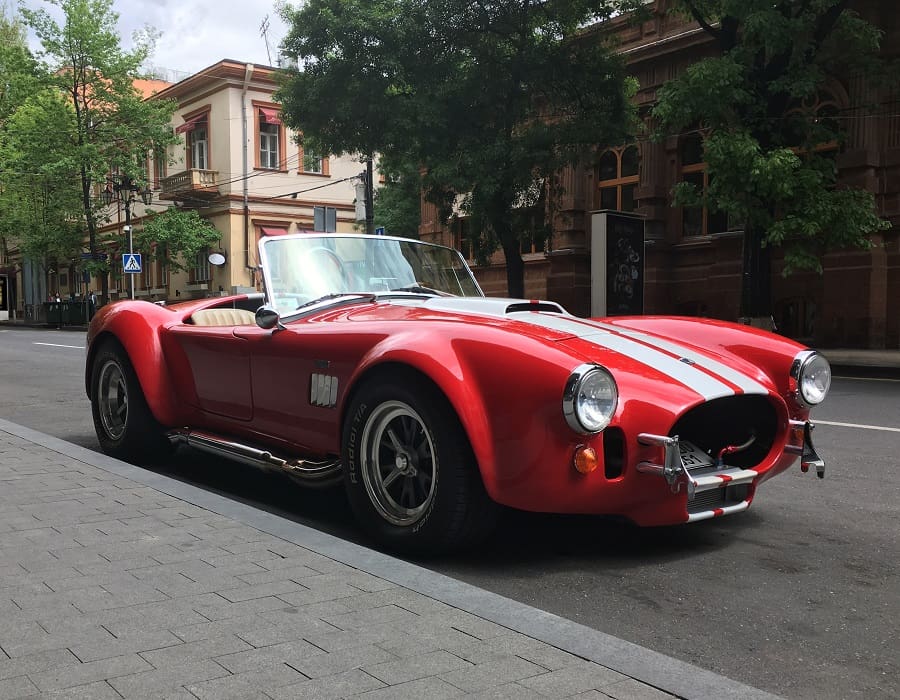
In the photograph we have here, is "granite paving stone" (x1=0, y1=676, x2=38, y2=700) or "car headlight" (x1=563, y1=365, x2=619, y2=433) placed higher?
"car headlight" (x1=563, y1=365, x2=619, y2=433)

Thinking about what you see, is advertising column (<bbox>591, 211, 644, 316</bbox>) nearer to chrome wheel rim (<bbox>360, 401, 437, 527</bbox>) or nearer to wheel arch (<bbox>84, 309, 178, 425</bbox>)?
wheel arch (<bbox>84, 309, 178, 425</bbox>)

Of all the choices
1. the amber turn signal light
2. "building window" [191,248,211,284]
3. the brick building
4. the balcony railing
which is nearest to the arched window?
the brick building

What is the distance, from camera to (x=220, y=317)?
568cm

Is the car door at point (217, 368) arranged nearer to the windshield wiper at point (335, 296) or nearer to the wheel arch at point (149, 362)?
the wheel arch at point (149, 362)

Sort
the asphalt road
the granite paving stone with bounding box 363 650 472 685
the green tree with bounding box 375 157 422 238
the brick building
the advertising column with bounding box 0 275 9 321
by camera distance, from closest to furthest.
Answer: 1. the granite paving stone with bounding box 363 650 472 685
2. the asphalt road
3. the brick building
4. the advertising column with bounding box 0 275 9 321
5. the green tree with bounding box 375 157 422 238

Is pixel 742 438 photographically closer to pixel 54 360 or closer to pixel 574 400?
pixel 574 400

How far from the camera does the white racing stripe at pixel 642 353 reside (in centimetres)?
364

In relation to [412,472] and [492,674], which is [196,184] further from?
[492,674]

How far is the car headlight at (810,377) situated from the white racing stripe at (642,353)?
48 centimetres

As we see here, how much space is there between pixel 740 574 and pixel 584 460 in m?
0.83

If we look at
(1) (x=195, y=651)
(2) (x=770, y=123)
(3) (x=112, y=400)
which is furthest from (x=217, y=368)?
(2) (x=770, y=123)

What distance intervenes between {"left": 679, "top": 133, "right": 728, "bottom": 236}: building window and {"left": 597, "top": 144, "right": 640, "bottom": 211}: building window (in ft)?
4.42

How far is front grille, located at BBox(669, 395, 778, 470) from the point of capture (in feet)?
12.4

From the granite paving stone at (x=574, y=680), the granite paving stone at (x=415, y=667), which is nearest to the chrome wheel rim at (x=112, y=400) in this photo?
the granite paving stone at (x=415, y=667)
